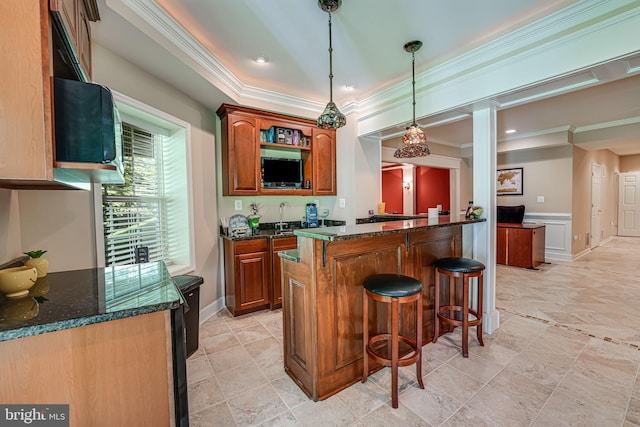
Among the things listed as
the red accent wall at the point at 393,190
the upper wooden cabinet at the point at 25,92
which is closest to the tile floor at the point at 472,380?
the upper wooden cabinet at the point at 25,92

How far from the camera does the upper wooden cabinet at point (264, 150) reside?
333 centimetres

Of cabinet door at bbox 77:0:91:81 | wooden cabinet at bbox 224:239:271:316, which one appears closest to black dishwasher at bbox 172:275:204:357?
wooden cabinet at bbox 224:239:271:316

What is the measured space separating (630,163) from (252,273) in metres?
11.4

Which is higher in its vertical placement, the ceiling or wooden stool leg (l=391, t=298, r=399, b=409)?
the ceiling

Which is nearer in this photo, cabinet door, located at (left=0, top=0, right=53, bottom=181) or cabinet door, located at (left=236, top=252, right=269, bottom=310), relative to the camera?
cabinet door, located at (left=0, top=0, right=53, bottom=181)

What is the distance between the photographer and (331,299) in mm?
1889

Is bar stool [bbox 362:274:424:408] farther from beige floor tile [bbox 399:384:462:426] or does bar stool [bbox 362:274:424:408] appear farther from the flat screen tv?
the flat screen tv

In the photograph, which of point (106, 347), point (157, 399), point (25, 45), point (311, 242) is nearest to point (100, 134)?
point (25, 45)

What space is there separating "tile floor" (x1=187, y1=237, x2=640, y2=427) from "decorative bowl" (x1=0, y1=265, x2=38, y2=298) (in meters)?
1.19

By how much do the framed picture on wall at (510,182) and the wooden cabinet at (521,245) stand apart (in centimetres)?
120

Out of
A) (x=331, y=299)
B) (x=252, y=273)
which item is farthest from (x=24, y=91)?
(x=252, y=273)

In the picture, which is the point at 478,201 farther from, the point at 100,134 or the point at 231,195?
the point at 100,134

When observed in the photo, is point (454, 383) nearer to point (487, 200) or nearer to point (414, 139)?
point (487, 200)

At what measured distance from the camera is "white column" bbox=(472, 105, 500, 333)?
275 centimetres
